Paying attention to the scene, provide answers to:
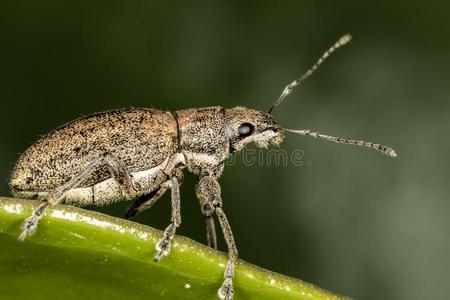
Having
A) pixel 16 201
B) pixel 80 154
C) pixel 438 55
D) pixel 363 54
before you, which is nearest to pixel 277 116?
pixel 363 54

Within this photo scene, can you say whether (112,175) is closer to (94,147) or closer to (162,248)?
(94,147)

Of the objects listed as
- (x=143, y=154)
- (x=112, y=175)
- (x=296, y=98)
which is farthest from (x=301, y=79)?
(x=112, y=175)

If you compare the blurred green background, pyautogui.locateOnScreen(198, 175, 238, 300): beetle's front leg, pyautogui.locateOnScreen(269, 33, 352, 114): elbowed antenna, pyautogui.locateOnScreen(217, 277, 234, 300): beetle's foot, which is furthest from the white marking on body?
pyautogui.locateOnScreen(269, 33, 352, 114): elbowed antenna

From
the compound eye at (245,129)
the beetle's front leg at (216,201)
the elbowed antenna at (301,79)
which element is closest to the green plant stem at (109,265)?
the beetle's front leg at (216,201)

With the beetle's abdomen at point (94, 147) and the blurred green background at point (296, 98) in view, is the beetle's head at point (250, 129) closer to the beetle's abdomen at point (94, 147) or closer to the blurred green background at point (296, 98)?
the blurred green background at point (296, 98)

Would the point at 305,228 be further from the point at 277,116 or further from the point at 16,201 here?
the point at 16,201

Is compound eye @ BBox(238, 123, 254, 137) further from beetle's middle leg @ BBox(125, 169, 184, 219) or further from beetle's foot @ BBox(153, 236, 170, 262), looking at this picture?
beetle's foot @ BBox(153, 236, 170, 262)
